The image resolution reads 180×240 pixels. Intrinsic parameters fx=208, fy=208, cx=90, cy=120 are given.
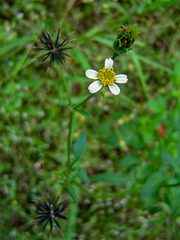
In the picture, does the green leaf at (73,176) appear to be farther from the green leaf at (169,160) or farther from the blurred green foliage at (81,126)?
the green leaf at (169,160)

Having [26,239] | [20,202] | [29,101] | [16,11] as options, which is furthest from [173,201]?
[16,11]

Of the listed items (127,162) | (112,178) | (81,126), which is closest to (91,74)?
(112,178)

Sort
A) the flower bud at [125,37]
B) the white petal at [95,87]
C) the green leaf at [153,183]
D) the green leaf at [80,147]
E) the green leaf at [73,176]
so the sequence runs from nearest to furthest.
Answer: the flower bud at [125,37], the white petal at [95,87], the green leaf at [73,176], the green leaf at [80,147], the green leaf at [153,183]

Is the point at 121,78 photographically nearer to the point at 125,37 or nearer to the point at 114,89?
the point at 114,89

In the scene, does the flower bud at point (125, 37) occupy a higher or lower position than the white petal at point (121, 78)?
higher

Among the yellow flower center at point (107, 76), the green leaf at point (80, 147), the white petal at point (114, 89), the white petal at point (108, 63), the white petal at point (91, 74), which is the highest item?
the white petal at point (108, 63)

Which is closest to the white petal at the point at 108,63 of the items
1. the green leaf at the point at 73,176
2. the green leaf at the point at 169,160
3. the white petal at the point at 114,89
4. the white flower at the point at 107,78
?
the white flower at the point at 107,78

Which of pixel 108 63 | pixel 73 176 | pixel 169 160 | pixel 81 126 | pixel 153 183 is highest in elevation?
pixel 81 126

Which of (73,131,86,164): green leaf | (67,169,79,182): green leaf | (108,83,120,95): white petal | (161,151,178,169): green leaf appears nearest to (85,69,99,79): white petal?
(108,83,120,95): white petal
